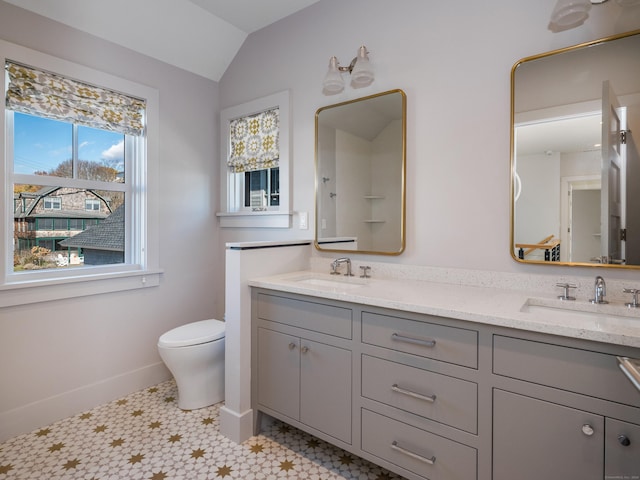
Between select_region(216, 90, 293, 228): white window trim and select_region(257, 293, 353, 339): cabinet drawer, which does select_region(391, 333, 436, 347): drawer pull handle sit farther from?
select_region(216, 90, 293, 228): white window trim

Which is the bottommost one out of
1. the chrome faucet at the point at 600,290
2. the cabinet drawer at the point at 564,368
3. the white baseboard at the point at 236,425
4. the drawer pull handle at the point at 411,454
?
the white baseboard at the point at 236,425

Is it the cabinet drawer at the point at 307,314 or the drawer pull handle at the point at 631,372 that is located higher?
the drawer pull handle at the point at 631,372

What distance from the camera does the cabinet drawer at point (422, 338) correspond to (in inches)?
53.1

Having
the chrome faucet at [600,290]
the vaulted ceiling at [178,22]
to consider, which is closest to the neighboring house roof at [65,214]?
the vaulted ceiling at [178,22]

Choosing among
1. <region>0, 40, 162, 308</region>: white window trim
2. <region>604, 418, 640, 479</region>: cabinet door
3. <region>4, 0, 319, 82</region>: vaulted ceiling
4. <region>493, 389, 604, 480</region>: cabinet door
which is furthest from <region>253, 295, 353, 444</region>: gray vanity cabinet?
<region>4, 0, 319, 82</region>: vaulted ceiling

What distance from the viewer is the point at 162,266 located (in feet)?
9.07

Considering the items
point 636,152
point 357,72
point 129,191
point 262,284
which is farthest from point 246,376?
point 636,152

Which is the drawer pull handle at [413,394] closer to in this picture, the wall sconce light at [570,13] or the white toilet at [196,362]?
the white toilet at [196,362]

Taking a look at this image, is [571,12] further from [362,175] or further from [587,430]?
[587,430]

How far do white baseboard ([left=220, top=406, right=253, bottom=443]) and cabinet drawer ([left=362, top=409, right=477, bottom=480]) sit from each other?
731 millimetres

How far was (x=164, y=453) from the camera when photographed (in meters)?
1.89

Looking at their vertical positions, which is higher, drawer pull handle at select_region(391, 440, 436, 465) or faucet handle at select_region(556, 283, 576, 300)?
faucet handle at select_region(556, 283, 576, 300)

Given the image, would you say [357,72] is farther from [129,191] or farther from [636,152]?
[129,191]

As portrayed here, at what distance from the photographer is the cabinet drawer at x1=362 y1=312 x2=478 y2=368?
1350 mm
